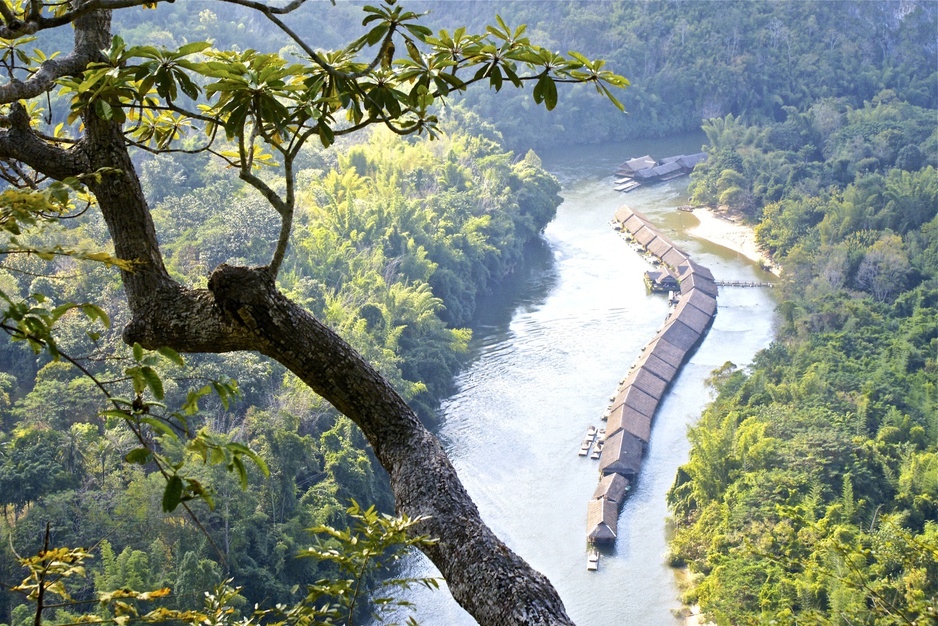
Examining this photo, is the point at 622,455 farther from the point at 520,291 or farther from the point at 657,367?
the point at 520,291

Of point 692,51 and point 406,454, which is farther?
point 692,51

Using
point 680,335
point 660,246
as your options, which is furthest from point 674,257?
point 680,335

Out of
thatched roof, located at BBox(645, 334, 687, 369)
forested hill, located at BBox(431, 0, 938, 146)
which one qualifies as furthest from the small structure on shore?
thatched roof, located at BBox(645, 334, 687, 369)

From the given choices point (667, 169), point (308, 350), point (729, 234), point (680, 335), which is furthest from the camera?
point (667, 169)

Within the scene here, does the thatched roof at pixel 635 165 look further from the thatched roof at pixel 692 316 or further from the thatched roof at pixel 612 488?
the thatched roof at pixel 612 488

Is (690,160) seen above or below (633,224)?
above

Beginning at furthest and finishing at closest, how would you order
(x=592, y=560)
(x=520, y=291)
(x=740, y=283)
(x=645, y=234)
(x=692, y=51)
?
(x=692, y=51) < (x=645, y=234) < (x=740, y=283) < (x=520, y=291) < (x=592, y=560)

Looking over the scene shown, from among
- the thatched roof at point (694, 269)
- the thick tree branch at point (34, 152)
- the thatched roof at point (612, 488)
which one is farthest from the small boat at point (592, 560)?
the thick tree branch at point (34, 152)
